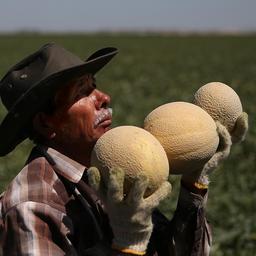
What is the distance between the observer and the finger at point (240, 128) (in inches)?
95.2

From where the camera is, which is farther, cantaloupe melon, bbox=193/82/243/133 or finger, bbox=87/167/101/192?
cantaloupe melon, bbox=193/82/243/133

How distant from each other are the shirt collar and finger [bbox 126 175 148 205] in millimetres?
423

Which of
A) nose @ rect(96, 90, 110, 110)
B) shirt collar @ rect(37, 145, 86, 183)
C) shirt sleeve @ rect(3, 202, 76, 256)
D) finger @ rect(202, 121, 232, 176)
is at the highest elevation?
nose @ rect(96, 90, 110, 110)

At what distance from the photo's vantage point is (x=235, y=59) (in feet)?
90.0

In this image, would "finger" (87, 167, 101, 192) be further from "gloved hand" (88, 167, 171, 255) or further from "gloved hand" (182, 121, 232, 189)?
"gloved hand" (182, 121, 232, 189)

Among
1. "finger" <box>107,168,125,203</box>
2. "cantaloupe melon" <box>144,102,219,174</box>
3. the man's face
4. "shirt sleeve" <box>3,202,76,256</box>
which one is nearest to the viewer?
"finger" <box>107,168,125,203</box>

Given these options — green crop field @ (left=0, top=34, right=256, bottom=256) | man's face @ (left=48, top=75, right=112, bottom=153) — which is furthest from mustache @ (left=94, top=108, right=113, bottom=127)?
green crop field @ (left=0, top=34, right=256, bottom=256)

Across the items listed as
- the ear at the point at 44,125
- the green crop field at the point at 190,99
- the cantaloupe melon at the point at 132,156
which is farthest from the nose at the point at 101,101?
the green crop field at the point at 190,99

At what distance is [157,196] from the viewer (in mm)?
2062

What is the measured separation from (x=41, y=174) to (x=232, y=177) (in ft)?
15.5

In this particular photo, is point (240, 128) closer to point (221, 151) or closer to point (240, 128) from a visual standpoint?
point (240, 128)

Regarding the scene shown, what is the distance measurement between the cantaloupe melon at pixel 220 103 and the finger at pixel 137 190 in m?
0.55

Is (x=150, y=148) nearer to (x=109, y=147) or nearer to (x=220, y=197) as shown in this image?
(x=109, y=147)

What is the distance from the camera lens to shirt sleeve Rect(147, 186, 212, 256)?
246 cm
